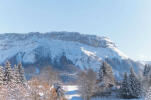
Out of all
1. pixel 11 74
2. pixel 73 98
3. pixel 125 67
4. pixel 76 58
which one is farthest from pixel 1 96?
pixel 125 67

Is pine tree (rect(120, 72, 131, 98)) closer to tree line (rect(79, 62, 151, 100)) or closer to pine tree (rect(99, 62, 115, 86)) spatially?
tree line (rect(79, 62, 151, 100))

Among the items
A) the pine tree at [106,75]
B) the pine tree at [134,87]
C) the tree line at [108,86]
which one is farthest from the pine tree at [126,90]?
the pine tree at [106,75]

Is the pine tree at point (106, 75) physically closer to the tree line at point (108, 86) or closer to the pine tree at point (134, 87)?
the tree line at point (108, 86)

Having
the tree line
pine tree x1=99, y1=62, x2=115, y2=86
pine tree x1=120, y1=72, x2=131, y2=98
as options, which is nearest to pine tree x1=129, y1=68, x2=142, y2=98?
the tree line

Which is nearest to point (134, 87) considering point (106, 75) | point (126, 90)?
point (126, 90)

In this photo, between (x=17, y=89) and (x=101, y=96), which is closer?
(x=17, y=89)

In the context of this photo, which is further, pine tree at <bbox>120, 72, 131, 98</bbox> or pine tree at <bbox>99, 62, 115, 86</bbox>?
pine tree at <bbox>99, 62, 115, 86</bbox>

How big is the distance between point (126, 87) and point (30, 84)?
1119 inches

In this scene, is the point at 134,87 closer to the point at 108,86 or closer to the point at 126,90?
the point at 126,90

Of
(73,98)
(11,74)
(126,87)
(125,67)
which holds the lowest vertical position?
(125,67)

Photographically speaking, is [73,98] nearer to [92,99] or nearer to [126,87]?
[92,99]

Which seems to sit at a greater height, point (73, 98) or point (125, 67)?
point (73, 98)

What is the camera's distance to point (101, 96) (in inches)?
1925

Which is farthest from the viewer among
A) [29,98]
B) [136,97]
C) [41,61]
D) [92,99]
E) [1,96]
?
[41,61]
